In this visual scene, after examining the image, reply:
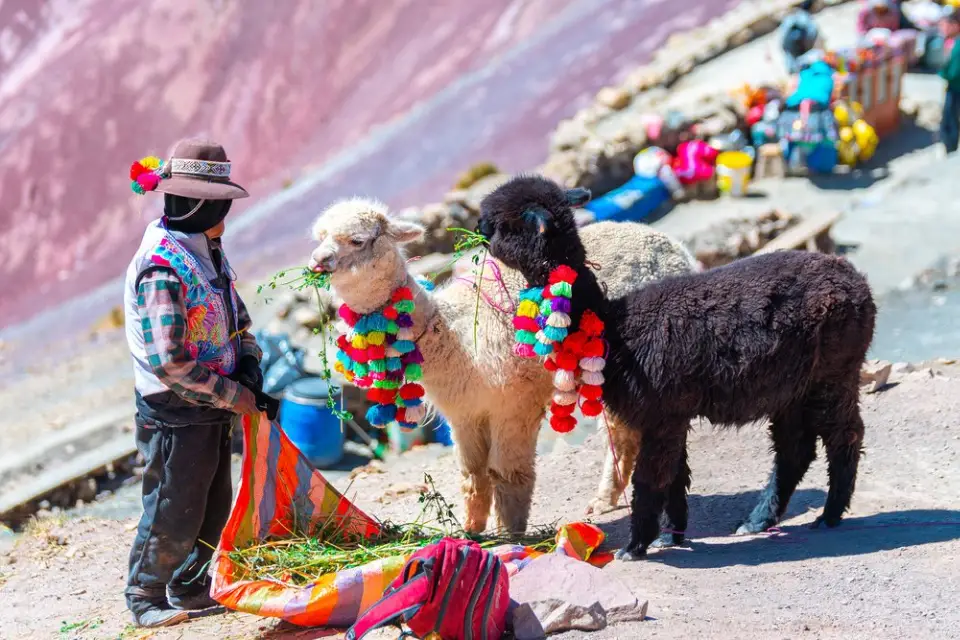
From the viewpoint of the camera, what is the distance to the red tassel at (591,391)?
4.54 metres

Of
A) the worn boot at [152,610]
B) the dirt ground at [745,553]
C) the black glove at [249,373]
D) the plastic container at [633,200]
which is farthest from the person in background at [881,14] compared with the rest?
the worn boot at [152,610]

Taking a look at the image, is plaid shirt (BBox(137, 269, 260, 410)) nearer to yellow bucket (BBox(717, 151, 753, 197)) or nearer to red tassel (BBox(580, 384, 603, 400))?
red tassel (BBox(580, 384, 603, 400))

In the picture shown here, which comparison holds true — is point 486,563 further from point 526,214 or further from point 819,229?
point 819,229

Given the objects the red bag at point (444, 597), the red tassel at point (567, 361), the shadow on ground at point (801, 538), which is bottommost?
the shadow on ground at point (801, 538)

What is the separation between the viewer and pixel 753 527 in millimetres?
5059

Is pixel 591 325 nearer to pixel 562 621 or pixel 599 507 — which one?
pixel 562 621

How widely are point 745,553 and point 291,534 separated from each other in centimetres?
206

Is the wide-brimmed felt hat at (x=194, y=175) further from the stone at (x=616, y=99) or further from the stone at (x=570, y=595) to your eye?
the stone at (x=616, y=99)

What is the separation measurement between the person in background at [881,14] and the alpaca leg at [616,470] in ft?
44.1

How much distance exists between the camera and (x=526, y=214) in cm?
449

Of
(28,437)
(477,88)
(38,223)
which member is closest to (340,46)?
(477,88)

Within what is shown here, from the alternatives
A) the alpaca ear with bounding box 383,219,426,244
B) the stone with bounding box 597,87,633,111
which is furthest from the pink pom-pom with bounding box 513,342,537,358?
the stone with bounding box 597,87,633,111

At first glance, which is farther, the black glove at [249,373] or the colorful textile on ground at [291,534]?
the black glove at [249,373]

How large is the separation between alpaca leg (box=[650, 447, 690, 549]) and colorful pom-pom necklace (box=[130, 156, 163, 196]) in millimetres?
2660
